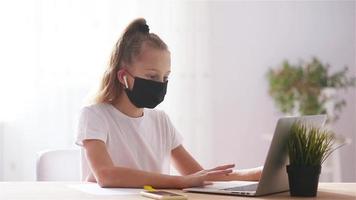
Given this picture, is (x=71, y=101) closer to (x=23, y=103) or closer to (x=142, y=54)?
(x=23, y=103)

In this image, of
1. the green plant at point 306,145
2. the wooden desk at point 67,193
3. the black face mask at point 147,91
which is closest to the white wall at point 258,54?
the black face mask at point 147,91

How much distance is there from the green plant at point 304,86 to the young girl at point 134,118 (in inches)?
73.3

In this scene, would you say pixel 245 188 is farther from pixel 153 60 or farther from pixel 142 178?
pixel 153 60

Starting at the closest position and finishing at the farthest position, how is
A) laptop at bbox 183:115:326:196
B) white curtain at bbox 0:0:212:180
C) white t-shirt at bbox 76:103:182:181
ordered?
laptop at bbox 183:115:326:196
white t-shirt at bbox 76:103:182:181
white curtain at bbox 0:0:212:180

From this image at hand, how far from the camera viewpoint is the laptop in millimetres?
1627

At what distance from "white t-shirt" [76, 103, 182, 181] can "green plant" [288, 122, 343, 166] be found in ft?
2.16

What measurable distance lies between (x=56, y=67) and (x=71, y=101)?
225 millimetres

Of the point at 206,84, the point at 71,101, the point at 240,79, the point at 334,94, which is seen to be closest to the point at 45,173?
the point at 71,101

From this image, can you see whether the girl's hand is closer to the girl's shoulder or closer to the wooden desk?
the wooden desk

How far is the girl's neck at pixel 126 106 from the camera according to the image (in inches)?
86.5

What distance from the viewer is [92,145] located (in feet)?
6.48

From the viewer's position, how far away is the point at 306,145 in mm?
1679

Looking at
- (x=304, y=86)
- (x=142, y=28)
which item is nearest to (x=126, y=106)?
(x=142, y=28)

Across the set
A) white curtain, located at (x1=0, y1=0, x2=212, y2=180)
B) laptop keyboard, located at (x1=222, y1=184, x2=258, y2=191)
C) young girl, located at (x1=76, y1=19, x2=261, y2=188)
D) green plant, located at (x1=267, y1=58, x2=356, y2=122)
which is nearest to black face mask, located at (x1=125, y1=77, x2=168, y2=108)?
young girl, located at (x1=76, y1=19, x2=261, y2=188)
